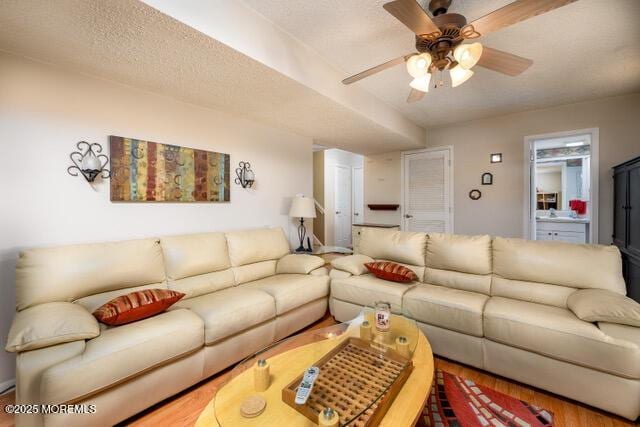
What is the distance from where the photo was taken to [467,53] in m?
1.61

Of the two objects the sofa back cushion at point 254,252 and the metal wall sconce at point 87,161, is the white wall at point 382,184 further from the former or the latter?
the metal wall sconce at point 87,161

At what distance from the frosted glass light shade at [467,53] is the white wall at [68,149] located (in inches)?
91.8

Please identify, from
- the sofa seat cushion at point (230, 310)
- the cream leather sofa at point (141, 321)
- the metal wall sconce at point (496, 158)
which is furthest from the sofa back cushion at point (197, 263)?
the metal wall sconce at point (496, 158)

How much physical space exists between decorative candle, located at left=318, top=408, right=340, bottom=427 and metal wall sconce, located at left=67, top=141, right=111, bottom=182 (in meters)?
2.32

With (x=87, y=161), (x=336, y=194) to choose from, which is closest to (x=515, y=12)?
(x=87, y=161)

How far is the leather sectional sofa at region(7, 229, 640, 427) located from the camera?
138cm

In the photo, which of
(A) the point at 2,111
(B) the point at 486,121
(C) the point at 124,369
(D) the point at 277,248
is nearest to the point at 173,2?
(A) the point at 2,111

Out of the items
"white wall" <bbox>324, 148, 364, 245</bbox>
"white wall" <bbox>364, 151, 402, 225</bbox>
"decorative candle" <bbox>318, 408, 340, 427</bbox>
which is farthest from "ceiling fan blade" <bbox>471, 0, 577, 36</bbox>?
"white wall" <bbox>324, 148, 364, 245</bbox>

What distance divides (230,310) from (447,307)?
1.62m

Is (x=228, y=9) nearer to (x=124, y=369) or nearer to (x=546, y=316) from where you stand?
(x=124, y=369)

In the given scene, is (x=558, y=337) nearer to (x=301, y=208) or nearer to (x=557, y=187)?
(x=301, y=208)

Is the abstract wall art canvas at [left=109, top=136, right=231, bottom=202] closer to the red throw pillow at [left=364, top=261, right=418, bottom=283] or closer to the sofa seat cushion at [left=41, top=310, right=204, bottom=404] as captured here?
the sofa seat cushion at [left=41, top=310, right=204, bottom=404]

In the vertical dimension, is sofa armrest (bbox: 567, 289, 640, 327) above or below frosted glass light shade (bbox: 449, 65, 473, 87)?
below

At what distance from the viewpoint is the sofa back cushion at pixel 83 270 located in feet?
5.37
